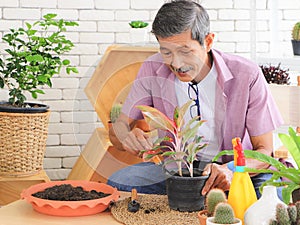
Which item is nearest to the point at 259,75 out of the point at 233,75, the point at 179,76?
the point at 233,75

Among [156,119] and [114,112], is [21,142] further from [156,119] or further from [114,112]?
[156,119]

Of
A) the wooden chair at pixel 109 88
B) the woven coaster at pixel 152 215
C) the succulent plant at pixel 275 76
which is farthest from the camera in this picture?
the wooden chair at pixel 109 88

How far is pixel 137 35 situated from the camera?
4.08m

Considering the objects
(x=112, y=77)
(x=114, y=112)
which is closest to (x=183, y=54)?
(x=114, y=112)

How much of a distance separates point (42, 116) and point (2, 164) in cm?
39

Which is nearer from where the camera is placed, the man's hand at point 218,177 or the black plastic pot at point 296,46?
the man's hand at point 218,177

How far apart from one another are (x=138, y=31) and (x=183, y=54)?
4.66ft

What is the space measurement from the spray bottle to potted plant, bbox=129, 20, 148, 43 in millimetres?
2138

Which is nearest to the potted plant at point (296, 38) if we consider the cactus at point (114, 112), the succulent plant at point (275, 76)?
the succulent plant at point (275, 76)

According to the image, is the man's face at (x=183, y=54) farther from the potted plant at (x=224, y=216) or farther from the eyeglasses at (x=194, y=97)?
the potted plant at (x=224, y=216)

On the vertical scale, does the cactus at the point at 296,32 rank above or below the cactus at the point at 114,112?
above

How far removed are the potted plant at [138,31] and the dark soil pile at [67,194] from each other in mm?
1778

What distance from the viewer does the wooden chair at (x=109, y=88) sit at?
13.0 feet

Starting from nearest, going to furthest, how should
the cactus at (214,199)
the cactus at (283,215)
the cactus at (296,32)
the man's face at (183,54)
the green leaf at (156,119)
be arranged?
the cactus at (283,215), the cactus at (214,199), the green leaf at (156,119), the man's face at (183,54), the cactus at (296,32)
